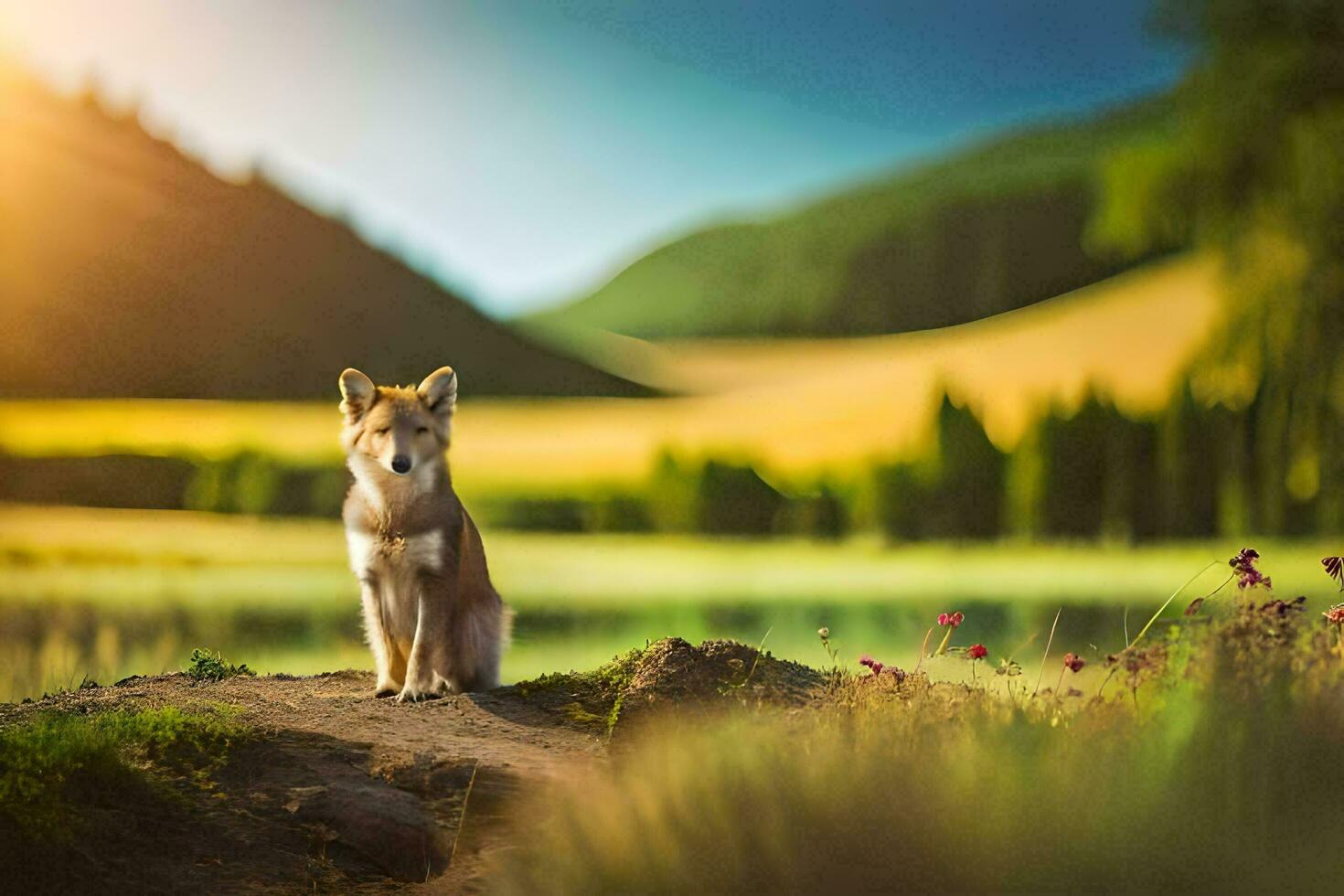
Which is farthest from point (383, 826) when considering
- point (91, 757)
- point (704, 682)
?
point (704, 682)

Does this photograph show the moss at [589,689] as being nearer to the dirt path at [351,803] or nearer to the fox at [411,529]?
the dirt path at [351,803]

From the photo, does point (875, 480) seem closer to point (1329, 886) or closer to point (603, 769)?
point (603, 769)

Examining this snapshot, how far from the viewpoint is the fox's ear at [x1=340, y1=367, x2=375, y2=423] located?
275 inches

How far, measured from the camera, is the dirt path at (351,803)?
5355 millimetres

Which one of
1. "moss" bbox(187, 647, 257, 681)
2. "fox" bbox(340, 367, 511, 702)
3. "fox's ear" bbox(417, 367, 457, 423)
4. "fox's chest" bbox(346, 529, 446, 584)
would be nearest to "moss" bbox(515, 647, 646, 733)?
"fox" bbox(340, 367, 511, 702)

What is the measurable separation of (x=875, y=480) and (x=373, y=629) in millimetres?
7078

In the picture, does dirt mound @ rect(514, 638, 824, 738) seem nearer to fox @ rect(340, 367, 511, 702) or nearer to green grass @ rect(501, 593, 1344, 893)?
green grass @ rect(501, 593, 1344, 893)

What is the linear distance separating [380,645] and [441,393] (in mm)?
1520

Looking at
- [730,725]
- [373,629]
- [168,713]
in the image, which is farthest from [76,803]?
[730,725]

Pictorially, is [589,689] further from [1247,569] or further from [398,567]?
[1247,569]

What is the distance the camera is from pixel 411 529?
7.07m

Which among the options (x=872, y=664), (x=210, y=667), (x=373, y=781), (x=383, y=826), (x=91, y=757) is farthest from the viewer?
(x=210, y=667)

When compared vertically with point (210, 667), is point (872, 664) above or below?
above

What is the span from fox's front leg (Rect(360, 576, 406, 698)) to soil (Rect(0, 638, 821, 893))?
0.15 m
